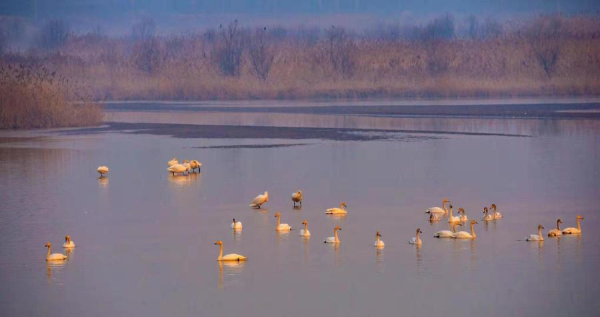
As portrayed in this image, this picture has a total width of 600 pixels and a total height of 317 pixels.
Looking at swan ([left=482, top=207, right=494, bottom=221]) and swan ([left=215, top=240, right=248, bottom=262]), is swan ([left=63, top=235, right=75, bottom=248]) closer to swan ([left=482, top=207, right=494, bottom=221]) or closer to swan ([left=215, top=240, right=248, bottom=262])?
swan ([left=215, top=240, right=248, bottom=262])

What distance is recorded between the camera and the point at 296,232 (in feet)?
47.2

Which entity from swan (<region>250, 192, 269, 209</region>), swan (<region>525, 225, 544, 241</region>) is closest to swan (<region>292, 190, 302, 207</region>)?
swan (<region>250, 192, 269, 209</region>)

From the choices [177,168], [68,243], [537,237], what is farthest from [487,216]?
Result: [177,168]

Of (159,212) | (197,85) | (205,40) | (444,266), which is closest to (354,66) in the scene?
(197,85)

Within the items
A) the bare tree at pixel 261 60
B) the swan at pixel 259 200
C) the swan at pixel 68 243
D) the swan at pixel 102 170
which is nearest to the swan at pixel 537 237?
the swan at pixel 259 200

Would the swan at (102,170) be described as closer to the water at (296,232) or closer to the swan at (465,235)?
the water at (296,232)

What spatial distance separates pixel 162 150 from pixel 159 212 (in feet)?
31.6

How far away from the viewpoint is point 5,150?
25.9 metres

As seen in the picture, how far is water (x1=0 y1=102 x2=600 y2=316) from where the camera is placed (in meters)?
11.0

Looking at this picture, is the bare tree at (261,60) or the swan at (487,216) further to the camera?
the bare tree at (261,60)

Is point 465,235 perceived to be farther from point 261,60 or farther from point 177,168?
point 261,60

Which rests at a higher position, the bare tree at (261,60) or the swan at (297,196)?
the bare tree at (261,60)

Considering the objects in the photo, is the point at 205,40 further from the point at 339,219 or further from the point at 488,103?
the point at 339,219

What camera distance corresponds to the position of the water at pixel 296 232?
11016 millimetres
